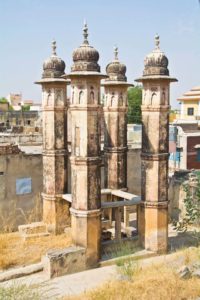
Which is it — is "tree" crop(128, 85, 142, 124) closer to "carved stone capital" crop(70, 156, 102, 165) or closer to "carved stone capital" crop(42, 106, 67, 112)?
"carved stone capital" crop(42, 106, 67, 112)

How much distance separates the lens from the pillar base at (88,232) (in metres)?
10.6

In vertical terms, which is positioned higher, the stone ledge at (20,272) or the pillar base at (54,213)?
the pillar base at (54,213)

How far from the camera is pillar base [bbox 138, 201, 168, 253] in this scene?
37.8 ft

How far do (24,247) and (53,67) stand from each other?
5813 mm

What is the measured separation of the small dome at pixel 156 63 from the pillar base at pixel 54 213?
5.13 m

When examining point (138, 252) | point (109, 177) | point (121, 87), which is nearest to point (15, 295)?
point (138, 252)

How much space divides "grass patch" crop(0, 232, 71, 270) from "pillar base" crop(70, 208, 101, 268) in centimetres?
141

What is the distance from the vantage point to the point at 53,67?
41.3 feet

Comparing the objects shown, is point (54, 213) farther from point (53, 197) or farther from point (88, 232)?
point (88, 232)

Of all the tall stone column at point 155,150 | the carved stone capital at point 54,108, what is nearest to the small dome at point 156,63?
the tall stone column at point 155,150

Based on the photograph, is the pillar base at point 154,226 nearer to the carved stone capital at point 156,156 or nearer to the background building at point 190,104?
the carved stone capital at point 156,156

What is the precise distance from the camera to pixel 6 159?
13953mm

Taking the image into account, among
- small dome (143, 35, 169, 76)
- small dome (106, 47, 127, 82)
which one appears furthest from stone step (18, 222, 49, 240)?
small dome (143, 35, 169, 76)

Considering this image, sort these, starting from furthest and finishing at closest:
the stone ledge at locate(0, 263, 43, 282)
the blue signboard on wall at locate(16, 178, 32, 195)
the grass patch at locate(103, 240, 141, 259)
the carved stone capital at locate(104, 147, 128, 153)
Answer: the blue signboard on wall at locate(16, 178, 32, 195) → the carved stone capital at locate(104, 147, 128, 153) → the grass patch at locate(103, 240, 141, 259) → the stone ledge at locate(0, 263, 43, 282)
